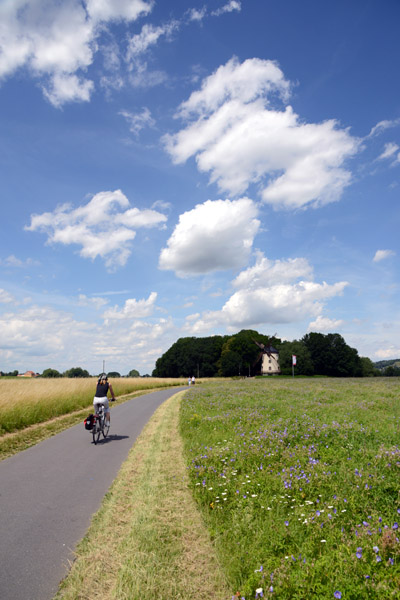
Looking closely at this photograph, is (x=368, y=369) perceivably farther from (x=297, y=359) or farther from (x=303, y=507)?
(x=303, y=507)

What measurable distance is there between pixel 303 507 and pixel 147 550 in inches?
98.2

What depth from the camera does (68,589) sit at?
3992 millimetres

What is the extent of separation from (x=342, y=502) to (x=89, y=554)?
12.6 ft

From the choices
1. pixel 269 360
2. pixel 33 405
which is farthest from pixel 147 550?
pixel 269 360

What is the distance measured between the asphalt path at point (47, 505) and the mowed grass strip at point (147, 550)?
0.84ft

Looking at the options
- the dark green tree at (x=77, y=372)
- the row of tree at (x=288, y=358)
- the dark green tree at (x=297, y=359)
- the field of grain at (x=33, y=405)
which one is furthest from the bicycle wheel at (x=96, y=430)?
the dark green tree at (x=77, y=372)

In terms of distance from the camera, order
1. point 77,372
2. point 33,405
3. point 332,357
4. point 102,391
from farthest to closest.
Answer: point 77,372 → point 332,357 → point 33,405 → point 102,391

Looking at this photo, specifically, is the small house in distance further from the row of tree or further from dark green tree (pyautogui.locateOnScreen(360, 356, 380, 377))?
dark green tree (pyautogui.locateOnScreen(360, 356, 380, 377))

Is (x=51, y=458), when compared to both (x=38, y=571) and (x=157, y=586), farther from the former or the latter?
(x=157, y=586)

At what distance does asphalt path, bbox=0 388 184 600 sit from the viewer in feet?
14.1

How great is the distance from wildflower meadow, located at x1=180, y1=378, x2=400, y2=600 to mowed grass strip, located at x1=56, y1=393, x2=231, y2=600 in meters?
0.27

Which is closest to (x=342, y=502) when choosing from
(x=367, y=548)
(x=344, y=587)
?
(x=367, y=548)

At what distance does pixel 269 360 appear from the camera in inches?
4102

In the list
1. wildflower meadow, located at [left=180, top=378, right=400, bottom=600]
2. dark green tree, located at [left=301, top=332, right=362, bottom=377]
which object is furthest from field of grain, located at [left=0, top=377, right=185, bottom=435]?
dark green tree, located at [left=301, top=332, right=362, bottom=377]
